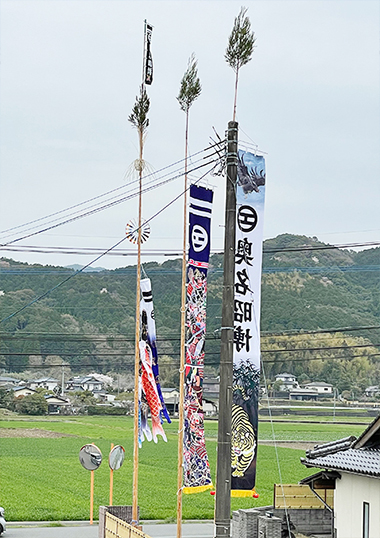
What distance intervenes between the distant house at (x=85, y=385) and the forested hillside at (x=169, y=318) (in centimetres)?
306

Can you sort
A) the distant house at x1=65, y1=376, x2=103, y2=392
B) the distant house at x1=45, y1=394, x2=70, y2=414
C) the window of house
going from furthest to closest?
1. the distant house at x1=65, y1=376, x2=103, y2=392
2. the distant house at x1=45, y1=394, x2=70, y2=414
3. the window of house

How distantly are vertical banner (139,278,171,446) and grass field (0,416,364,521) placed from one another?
8.75 metres

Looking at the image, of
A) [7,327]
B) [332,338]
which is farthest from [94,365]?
[332,338]

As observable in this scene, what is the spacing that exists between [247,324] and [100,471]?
2913cm

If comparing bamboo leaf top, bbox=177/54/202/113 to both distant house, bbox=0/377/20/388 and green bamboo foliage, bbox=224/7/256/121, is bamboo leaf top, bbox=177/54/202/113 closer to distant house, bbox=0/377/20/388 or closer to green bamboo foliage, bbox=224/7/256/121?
green bamboo foliage, bbox=224/7/256/121

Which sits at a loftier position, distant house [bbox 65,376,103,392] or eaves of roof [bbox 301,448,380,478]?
eaves of roof [bbox 301,448,380,478]

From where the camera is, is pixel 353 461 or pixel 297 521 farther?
pixel 297 521

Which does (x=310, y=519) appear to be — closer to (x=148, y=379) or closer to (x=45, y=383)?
(x=148, y=379)

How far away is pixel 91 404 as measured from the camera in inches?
Answer: 2876

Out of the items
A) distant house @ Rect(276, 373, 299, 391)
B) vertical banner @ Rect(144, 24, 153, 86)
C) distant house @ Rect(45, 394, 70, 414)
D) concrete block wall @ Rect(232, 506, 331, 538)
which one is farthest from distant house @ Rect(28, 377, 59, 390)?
vertical banner @ Rect(144, 24, 153, 86)

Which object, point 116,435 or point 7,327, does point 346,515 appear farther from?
point 7,327

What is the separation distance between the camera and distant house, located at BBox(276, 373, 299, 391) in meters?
79.9

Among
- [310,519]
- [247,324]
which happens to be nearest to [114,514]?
[310,519]

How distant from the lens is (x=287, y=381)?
80562 millimetres
